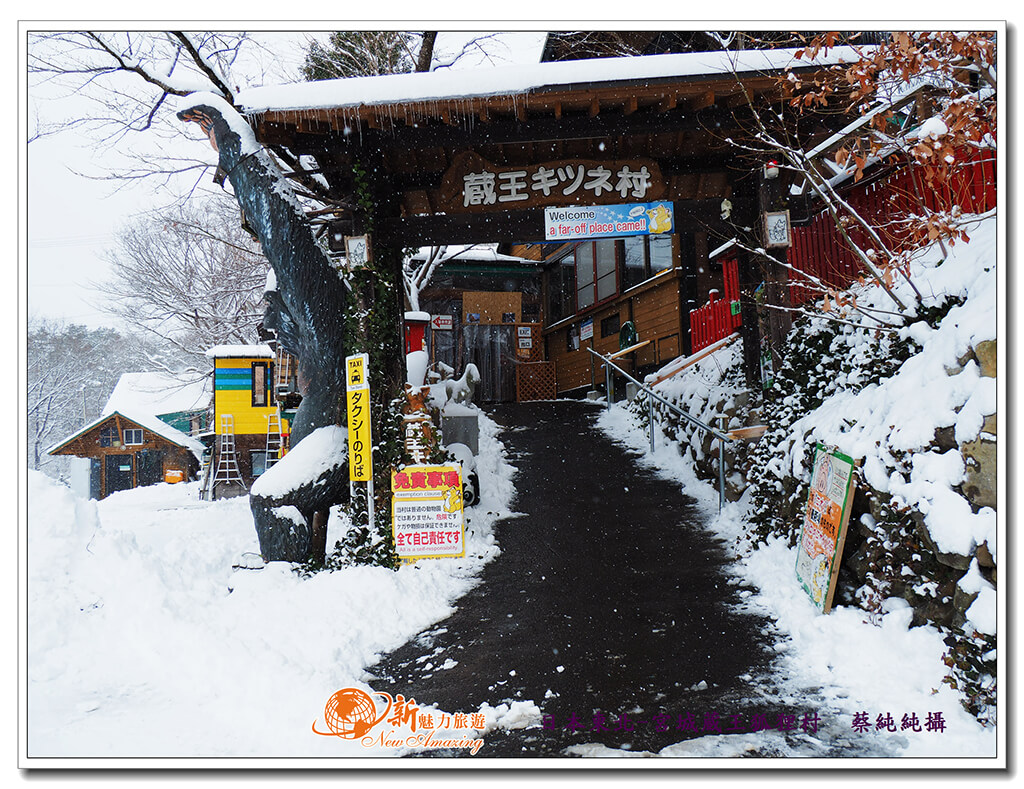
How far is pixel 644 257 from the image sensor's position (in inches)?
555

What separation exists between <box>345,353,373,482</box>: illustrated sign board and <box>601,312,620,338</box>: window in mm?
10237

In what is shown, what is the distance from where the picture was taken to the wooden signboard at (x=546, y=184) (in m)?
6.77

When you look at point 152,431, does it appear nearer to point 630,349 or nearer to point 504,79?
point 504,79

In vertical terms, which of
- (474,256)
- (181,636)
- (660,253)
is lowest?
(181,636)

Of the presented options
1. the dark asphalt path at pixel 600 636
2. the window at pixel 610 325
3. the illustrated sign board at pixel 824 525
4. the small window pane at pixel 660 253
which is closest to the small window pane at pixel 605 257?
the window at pixel 610 325

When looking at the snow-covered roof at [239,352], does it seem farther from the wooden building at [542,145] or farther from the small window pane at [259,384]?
the wooden building at [542,145]

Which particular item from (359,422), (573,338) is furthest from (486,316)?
(359,422)

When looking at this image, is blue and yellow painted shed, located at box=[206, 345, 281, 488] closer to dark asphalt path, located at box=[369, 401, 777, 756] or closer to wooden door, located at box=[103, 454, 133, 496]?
wooden door, located at box=[103, 454, 133, 496]

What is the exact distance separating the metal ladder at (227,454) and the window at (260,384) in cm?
65

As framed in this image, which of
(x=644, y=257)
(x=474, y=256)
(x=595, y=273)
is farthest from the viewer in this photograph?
(x=474, y=256)

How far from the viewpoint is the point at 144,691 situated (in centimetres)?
375

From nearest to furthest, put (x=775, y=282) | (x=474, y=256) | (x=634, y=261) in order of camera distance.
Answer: (x=775, y=282), (x=634, y=261), (x=474, y=256)

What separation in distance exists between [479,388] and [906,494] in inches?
547

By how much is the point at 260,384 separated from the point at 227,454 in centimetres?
156
